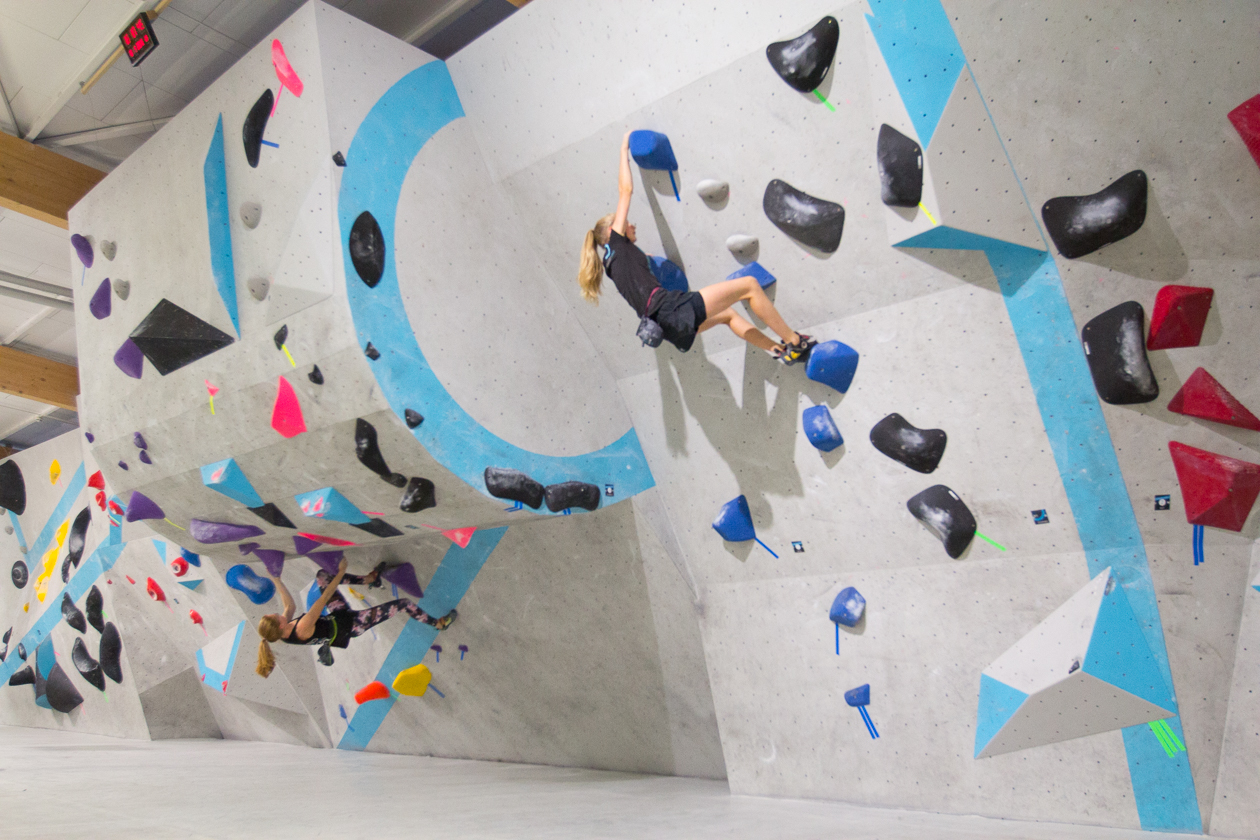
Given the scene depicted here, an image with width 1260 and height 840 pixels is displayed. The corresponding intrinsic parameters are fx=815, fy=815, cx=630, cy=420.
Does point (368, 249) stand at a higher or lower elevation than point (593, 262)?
higher

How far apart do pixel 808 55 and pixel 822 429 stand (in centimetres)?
128

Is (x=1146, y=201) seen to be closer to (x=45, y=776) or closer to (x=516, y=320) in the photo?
(x=516, y=320)

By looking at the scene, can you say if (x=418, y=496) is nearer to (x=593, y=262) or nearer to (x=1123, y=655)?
(x=593, y=262)

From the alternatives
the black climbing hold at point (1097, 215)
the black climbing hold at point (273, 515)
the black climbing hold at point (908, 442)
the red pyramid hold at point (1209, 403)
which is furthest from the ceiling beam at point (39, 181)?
the red pyramid hold at point (1209, 403)

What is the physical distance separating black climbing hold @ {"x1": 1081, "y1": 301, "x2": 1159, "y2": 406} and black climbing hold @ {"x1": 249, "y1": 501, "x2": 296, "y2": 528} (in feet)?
11.9

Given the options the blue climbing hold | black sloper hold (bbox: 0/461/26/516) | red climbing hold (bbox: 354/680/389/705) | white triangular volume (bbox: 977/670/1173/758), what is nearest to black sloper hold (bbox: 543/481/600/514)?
white triangular volume (bbox: 977/670/1173/758)

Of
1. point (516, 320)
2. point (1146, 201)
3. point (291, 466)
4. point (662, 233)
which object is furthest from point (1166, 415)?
point (291, 466)

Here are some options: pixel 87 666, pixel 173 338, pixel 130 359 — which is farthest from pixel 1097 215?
pixel 87 666

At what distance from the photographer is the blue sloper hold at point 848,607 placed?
312cm

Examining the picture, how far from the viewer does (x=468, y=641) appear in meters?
4.64

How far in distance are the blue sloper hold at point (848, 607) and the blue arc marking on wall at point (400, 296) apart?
4.23 ft

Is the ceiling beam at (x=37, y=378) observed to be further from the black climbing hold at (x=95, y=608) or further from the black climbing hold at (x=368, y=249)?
the black climbing hold at (x=368, y=249)

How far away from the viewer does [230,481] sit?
3.95 meters

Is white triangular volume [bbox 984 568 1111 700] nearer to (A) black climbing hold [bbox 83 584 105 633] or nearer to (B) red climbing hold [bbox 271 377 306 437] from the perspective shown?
(B) red climbing hold [bbox 271 377 306 437]
